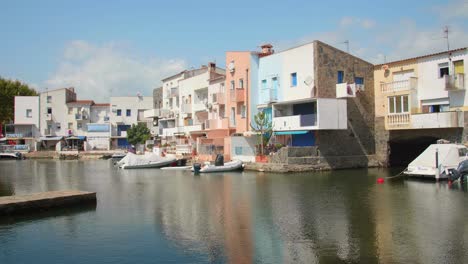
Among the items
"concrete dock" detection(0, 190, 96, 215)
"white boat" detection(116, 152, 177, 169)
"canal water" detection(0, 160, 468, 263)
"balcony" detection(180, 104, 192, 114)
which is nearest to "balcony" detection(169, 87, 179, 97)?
"balcony" detection(180, 104, 192, 114)

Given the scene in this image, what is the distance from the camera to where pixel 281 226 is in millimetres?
16859

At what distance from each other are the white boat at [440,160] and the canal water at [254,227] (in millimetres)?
2593

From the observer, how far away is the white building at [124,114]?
295ft

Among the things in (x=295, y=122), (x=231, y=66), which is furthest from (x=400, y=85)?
(x=231, y=66)

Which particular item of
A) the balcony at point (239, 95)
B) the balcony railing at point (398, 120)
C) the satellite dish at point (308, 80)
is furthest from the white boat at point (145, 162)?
the balcony railing at point (398, 120)

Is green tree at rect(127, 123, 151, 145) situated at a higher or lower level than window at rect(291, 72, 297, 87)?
lower

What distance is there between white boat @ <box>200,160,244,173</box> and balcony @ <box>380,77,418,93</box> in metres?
14.5

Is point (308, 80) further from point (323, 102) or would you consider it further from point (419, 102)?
point (419, 102)

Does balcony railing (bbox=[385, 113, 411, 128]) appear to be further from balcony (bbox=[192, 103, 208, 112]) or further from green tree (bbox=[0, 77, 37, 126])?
green tree (bbox=[0, 77, 37, 126])

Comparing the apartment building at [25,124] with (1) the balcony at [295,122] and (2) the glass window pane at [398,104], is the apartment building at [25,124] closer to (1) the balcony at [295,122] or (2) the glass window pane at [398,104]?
(1) the balcony at [295,122]

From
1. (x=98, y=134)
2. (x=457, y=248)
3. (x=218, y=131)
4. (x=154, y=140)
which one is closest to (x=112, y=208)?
(x=457, y=248)

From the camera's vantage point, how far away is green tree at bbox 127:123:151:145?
262 feet

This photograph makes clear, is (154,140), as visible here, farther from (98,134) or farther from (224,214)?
(224,214)

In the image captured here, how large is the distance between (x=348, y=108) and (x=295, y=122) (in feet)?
16.9
